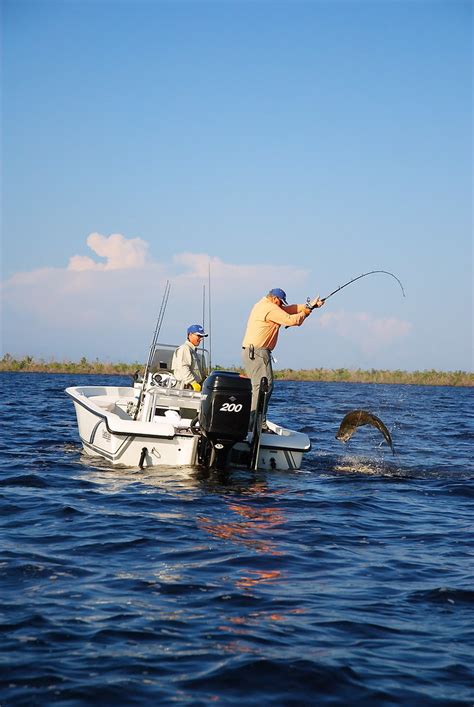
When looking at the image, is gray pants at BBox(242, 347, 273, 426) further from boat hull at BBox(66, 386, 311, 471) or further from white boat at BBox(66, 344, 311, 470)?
boat hull at BBox(66, 386, 311, 471)

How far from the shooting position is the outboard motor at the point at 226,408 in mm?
9633

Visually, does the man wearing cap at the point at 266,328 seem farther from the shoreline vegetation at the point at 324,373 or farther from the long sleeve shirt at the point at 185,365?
the shoreline vegetation at the point at 324,373

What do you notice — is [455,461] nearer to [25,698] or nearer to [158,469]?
[158,469]

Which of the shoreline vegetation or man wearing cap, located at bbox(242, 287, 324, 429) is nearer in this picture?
man wearing cap, located at bbox(242, 287, 324, 429)

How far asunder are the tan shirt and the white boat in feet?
2.57

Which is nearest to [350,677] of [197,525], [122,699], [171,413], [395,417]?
[122,699]

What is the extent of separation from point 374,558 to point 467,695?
2.70 metres

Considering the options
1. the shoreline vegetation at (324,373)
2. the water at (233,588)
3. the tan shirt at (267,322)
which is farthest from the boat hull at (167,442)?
the shoreline vegetation at (324,373)

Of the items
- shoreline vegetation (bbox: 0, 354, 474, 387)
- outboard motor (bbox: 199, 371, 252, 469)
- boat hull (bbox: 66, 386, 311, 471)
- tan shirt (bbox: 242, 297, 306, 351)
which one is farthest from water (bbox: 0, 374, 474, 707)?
shoreline vegetation (bbox: 0, 354, 474, 387)

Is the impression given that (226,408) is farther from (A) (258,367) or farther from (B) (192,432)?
(A) (258,367)

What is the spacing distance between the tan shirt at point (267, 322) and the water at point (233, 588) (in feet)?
5.76

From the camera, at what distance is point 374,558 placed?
6.88 m

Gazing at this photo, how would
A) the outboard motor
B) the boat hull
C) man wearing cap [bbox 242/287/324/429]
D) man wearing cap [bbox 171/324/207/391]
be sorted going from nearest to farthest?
the outboard motor
the boat hull
man wearing cap [bbox 242/287/324/429]
man wearing cap [bbox 171/324/207/391]

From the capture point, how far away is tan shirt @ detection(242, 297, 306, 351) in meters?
10.9
